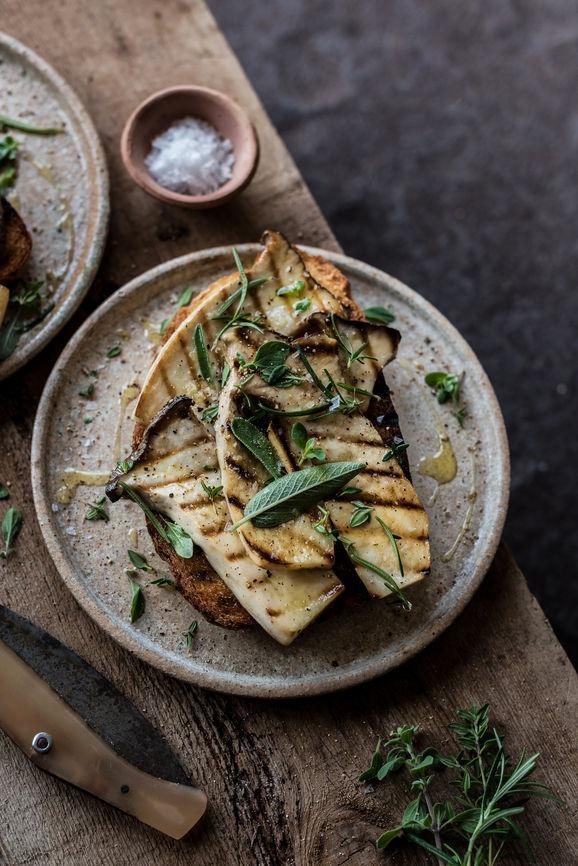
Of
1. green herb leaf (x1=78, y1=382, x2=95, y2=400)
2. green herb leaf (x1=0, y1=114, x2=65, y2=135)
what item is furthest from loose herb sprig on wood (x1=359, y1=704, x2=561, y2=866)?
green herb leaf (x1=0, y1=114, x2=65, y2=135)

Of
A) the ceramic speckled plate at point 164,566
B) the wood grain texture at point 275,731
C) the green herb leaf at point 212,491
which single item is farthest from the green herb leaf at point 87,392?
the green herb leaf at point 212,491

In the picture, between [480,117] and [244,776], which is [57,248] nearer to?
[244,776]

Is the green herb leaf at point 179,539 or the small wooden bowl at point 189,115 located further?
the small wooden bowl at point 189,115

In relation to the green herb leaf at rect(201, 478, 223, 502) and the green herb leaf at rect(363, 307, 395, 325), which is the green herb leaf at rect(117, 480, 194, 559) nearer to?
the green herb leaf at rect(201, 478, 223, 502)

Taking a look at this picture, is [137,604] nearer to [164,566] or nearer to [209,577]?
[164,566]

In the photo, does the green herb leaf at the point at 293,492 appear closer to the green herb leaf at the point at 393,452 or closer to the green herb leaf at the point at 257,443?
the green herb leaf at the point at 257,443
